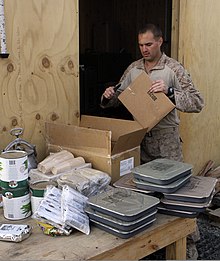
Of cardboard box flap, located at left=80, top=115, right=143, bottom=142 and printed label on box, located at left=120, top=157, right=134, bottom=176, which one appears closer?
printed label on box, located at left=120, top=157, right=134, bottom=176

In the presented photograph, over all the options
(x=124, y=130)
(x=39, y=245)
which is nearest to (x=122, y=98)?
(x=124, y=130)

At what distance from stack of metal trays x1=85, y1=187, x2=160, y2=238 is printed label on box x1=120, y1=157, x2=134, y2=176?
1.29 ft

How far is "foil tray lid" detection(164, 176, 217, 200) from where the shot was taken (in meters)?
1.76

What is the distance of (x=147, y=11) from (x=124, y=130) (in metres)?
3.85

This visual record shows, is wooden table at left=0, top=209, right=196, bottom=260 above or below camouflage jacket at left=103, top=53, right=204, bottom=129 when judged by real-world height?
below

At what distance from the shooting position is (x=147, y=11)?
18.9 ft

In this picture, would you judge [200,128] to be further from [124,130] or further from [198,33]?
[124,130]

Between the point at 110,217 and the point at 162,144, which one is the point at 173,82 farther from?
the point at 110,217

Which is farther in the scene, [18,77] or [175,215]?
[18,77]

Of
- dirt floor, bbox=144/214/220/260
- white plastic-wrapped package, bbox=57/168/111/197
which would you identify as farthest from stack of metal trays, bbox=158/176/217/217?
dirt floor, bbox=144/214/220/260

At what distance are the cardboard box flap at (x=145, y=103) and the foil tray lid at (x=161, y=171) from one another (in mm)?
400

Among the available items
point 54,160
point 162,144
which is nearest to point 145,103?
point 162,144

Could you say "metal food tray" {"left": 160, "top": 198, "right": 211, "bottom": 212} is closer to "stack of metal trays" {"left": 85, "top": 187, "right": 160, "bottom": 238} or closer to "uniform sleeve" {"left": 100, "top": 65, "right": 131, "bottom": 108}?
"stack of metal trays" {"left": 85, "top": 187, "right": 160, "bottom": 238}

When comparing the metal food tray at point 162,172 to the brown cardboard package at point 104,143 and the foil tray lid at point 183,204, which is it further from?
the brown cardboard package at point 104,143
